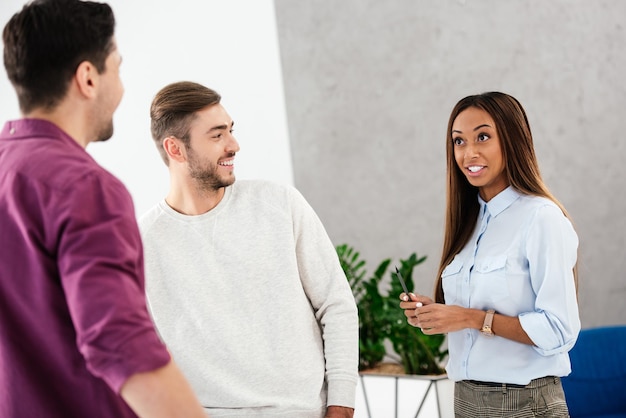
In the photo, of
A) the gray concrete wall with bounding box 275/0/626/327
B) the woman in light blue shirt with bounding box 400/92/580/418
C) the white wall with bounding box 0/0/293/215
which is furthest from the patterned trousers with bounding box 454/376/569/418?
the white wall with bounding box 0/0/293/215

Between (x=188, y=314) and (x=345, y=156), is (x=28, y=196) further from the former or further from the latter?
(x=345, y=156)

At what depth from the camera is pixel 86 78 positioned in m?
1.15

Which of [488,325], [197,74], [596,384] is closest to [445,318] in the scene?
[488,325]

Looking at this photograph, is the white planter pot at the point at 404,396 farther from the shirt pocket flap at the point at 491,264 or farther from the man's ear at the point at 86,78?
the man's ear at the point at 86,78

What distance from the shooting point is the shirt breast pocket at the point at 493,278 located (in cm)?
192

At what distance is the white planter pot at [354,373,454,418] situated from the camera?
2850 millimetres

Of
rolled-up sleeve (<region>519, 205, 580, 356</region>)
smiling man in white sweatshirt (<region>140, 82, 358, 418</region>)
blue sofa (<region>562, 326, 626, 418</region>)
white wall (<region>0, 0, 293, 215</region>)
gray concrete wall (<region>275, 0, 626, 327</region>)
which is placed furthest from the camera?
white wall (<region>0, 0, 293, 215</region>)

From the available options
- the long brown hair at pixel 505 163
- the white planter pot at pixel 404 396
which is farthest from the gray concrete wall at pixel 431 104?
the long brown hair at pixel 505 163

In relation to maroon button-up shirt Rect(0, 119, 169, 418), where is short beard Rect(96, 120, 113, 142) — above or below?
above

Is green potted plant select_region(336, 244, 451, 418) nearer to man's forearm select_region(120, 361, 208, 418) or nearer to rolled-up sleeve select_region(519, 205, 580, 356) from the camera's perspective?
rolled-up sleeve select_region(519, 205, 580, 356)

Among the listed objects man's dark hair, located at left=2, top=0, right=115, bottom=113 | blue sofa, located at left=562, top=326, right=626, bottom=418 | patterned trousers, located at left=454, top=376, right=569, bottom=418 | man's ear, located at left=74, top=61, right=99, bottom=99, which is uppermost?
man's dark hair, located at left=2, top=0, right=115, bottom=113

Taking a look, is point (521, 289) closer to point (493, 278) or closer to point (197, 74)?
point (493, 278)

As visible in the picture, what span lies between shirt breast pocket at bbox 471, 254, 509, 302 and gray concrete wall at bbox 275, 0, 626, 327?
1.86 metres

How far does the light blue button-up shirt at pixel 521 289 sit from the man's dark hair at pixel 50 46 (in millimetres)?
1152
